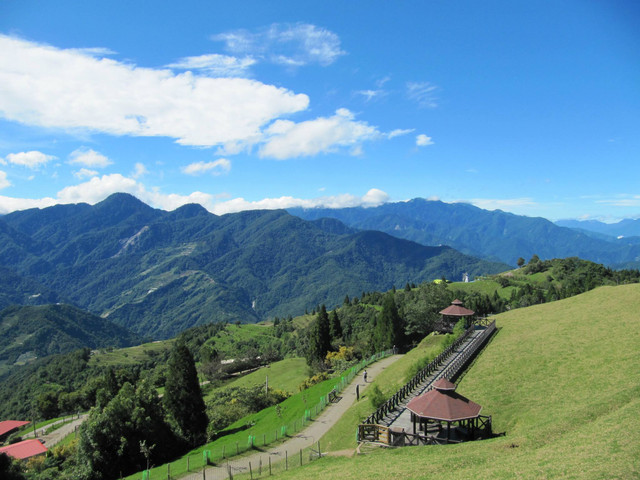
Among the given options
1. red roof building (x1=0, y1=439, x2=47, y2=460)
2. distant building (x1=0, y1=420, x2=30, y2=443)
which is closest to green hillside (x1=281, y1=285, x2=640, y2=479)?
red roof building (x1=0, y1=439, x2=47, y2=460)

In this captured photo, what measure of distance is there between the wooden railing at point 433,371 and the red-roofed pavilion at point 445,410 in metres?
3.40

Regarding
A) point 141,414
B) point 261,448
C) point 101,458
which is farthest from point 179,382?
point 261,448

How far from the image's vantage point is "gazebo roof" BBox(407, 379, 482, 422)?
72.2 ft

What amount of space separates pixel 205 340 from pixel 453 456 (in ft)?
519

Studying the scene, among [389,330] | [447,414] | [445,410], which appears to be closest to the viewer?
[447,414]

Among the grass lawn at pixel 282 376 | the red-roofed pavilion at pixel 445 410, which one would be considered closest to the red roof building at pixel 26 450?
the grass lawn at pixel 282 376

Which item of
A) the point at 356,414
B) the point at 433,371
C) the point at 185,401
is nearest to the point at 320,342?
the point at 185,401

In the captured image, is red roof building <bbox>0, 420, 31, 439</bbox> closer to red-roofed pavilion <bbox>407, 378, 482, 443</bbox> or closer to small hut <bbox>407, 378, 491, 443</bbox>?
small hut <bbox>407, 378, 491, 443</bbox>

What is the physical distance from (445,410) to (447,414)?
0.91ft

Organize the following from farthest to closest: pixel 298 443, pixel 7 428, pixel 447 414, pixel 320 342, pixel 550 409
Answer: pixel 7 428, pixel 320 342, pixel 298 443, pixel 550 409, pixel 447 414

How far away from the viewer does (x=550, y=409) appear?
24219 millimetres

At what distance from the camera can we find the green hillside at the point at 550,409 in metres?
15.7

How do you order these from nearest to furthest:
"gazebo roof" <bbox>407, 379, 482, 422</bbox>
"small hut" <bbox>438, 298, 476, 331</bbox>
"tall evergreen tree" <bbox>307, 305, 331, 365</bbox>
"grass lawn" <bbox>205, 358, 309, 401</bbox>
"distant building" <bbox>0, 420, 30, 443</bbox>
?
"gazebo roof" <bbox>407, 379, 482, 422</bbox>, "small hut" <bbox>438, 298, 476, 331</bbox>, "grass lawn" <bbox>205, 358, 309, 401</bbox>, "tall evergreen tree" <bbox>307, 305, 331, 365</bbox>, "distant building" <bbox>0, 420, 30, 443</bbox>

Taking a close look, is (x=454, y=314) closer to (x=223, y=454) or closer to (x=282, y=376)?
(x=223, y=454)
